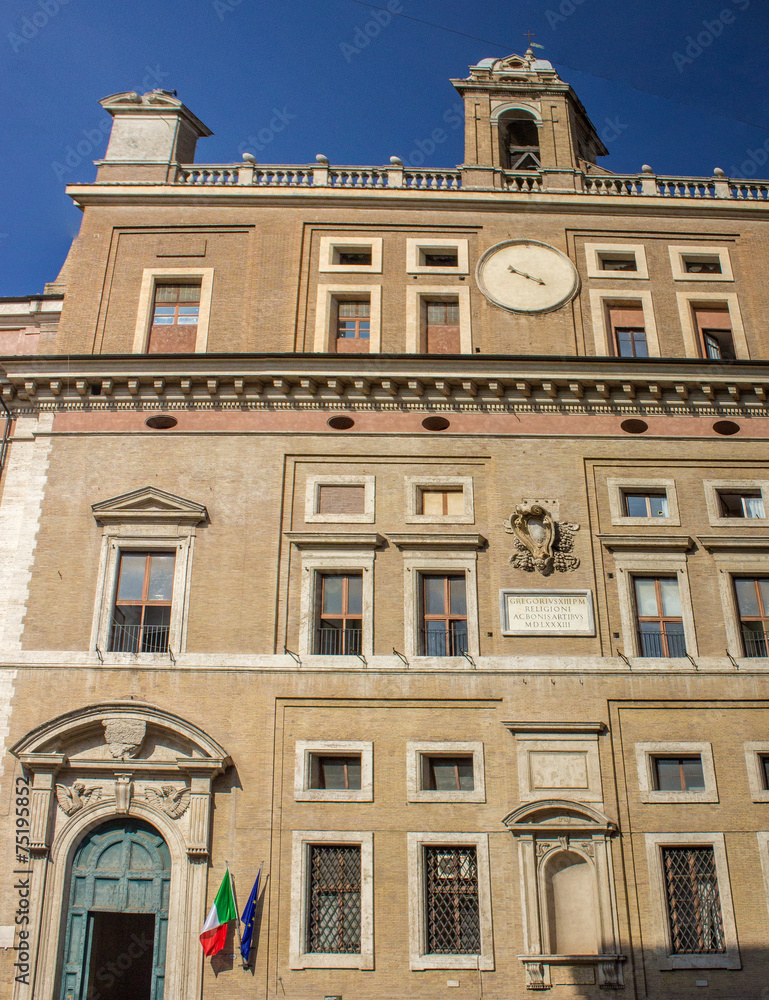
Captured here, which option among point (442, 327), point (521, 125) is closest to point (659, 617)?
point (442, 327)

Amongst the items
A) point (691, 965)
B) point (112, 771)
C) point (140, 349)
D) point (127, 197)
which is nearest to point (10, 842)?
point (112, 771)

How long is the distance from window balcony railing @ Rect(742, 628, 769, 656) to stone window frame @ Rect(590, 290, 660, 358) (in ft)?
23.7

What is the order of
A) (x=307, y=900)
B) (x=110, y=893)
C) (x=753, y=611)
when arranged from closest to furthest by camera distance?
1. (x=307, y=900)
2. (x=110, y=893)
3. (x=753, y=611)

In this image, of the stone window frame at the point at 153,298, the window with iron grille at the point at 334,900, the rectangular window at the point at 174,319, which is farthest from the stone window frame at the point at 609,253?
the window with iron grille at the point at 334,900

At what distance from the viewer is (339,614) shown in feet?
70.9

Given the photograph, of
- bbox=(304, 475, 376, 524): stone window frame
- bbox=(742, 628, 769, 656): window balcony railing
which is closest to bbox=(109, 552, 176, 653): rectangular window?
bbox=(304, 475, 376, 524): stone window frame

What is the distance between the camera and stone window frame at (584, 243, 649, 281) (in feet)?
84.4

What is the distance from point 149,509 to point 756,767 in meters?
14.1

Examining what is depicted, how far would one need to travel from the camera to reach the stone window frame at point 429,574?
2119 centimetres

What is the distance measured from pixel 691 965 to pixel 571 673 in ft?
19.2

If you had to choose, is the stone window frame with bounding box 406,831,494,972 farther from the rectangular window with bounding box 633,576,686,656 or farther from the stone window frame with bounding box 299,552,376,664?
the rectangular window with bounding box 633,576,686,656

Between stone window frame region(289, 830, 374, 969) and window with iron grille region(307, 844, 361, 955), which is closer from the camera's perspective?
stone window frame region(289, 830, 374, 969)

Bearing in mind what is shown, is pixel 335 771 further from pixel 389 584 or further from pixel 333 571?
pixel 333 571

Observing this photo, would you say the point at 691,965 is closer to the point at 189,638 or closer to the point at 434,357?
the point at 189,638
